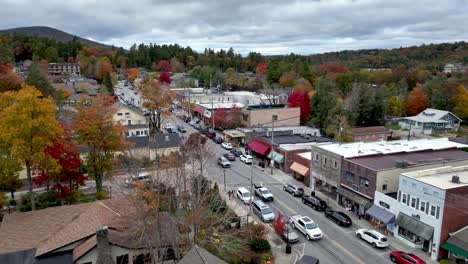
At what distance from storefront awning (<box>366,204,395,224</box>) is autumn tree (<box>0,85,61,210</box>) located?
2659 cm

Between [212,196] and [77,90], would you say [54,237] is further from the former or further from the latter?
[77,90]

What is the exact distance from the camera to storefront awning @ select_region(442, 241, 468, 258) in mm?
23006

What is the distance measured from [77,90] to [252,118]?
5051cm

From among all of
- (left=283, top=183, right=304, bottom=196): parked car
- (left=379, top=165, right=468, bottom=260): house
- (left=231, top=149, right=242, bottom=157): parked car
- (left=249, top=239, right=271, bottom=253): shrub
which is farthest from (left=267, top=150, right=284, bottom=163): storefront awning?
(left=249, top=239, right=271, bottom=253): shrub

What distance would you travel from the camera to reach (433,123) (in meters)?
70.5

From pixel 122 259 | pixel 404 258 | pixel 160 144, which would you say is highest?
pixel 160 144

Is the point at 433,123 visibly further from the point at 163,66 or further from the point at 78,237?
the point at 163,66

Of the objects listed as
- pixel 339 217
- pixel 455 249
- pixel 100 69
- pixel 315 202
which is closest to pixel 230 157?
pixel 315 202

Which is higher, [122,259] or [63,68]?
[63,68]

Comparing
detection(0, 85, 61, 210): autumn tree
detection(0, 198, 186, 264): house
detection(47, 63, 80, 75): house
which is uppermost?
detection(47, 63, 80, 75): house

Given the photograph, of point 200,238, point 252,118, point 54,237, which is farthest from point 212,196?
point 252,118

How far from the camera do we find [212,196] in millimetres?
29109

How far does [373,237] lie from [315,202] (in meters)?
7.24

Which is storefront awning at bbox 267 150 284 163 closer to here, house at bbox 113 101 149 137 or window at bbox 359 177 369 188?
window at bbox 359 177 369 188
